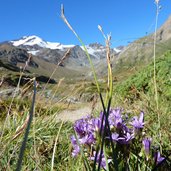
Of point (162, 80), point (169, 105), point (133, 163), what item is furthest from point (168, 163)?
point (162, 80)

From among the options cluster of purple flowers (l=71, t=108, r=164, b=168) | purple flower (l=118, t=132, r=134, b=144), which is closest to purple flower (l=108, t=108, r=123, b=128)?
cluster of purple flowers (l=71, t=108, r=164, b=168)

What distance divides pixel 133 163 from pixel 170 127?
6.21 feet

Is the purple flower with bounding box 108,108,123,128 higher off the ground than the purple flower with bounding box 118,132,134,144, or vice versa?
the purple flower with bounding box 108,108,123,128

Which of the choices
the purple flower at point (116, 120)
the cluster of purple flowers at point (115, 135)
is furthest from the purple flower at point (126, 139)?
the purple flower at point (116, 120)

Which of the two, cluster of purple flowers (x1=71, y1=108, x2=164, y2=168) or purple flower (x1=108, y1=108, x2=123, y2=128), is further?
purple flower (x1=108, y1=108, x2=123, y2=128)

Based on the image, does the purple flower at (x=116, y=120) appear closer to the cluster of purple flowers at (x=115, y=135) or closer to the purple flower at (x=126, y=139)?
the cluster of purple flowers at (x=115, y=135)

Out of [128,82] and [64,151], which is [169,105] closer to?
[64,151]

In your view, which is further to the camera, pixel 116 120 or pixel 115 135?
pixel 116 120

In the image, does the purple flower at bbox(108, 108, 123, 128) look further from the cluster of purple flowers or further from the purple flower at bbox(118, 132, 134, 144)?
the purple flower at bbox(118, 132, 134, 144)

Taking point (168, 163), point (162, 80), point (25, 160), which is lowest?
point (25, 160)

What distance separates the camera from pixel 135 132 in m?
2.01

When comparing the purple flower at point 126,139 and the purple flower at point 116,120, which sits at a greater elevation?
the purple flower at point 116,120

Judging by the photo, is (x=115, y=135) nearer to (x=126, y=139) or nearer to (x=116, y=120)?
(x=126, y=139)

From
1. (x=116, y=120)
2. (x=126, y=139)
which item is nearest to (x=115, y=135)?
(x=126, y=139)
